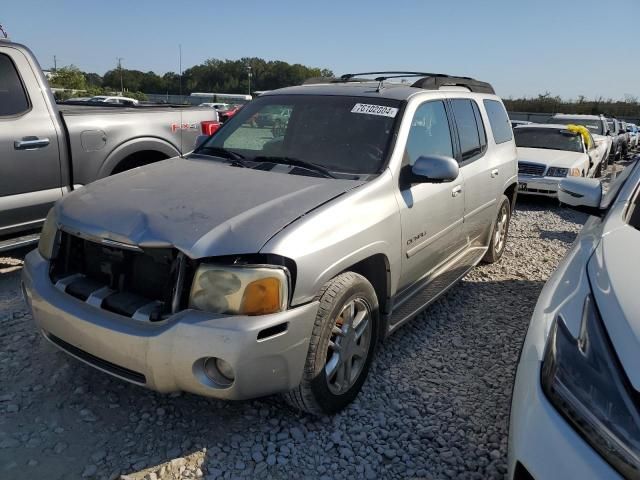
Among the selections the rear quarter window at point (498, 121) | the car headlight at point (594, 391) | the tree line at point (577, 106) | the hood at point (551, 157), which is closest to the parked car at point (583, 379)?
the car headlight at point (594, 391)

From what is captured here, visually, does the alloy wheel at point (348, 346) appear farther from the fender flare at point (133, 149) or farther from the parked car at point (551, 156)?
the parked car at point (551, 156)

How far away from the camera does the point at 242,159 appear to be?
3.54 m

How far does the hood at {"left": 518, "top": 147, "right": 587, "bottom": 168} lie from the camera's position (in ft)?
31.3

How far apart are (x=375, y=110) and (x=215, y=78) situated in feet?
333

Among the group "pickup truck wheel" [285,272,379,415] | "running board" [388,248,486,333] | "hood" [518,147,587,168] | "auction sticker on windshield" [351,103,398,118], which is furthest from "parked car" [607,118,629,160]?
"pickup truck wheel" [285,272,379,415]

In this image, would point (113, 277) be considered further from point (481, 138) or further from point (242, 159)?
point (481, 138)

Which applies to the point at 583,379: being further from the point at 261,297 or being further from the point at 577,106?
the point at 577,106

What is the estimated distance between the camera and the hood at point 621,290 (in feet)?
5.19

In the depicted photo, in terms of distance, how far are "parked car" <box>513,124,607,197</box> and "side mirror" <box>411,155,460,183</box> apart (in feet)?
22.9

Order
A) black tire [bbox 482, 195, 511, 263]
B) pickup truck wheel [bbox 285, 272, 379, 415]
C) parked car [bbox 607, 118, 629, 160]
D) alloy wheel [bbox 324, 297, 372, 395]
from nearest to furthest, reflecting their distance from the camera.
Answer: pickup truck wheel [bbox 285, 272, 379, 415] → alloy wheel [bbox 324, 297, 372, 395] → black tire [bbox 482, 195, 511, 263] → parked car [bbox 607, 118, 629, 160]

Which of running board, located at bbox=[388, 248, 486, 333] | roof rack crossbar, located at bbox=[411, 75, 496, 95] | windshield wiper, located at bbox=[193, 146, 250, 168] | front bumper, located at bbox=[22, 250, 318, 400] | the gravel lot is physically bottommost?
the gravel lot

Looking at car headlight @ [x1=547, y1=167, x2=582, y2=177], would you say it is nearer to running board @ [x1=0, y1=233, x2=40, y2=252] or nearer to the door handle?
the door handle

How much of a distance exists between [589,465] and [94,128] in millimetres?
4590

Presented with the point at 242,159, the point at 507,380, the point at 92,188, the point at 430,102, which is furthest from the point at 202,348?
the point at 430,102
